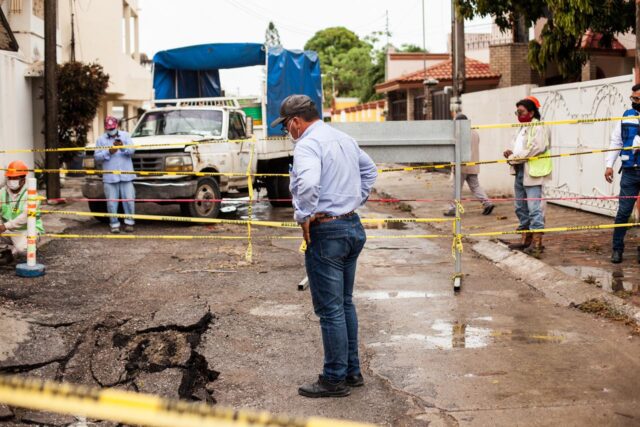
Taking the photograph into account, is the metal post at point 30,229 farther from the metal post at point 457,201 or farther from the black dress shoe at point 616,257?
the black dress shoe at point 616,257

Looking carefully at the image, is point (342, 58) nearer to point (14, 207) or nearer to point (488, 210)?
point (488, 210)

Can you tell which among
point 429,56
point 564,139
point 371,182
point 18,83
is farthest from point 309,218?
point 429,56

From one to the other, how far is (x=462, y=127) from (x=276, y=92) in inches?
335

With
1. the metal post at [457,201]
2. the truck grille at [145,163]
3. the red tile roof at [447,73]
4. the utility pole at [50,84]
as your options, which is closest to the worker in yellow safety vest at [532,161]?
the metal post at [457,201]

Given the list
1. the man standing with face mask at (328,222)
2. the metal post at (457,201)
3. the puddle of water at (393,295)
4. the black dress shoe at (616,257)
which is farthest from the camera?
the black dress shoe at (616,257)

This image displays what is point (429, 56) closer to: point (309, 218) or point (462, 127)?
point (462, 127)

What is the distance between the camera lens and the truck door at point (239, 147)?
14969 mm

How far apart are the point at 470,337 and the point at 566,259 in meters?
3.48

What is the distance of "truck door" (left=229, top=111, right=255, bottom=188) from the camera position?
15.0 metres

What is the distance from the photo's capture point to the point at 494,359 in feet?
19.6

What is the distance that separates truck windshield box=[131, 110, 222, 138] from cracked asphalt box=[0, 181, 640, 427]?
A: 5.05m

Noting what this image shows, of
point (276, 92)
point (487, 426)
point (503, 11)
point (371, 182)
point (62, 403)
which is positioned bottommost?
point (487, 426)

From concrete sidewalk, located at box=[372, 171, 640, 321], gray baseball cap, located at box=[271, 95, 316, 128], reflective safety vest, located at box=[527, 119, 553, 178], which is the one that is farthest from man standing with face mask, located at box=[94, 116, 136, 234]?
gray baseball cap, located at box=[271, 95, 316, 128]

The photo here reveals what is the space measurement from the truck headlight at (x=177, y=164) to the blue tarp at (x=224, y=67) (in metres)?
3.28
